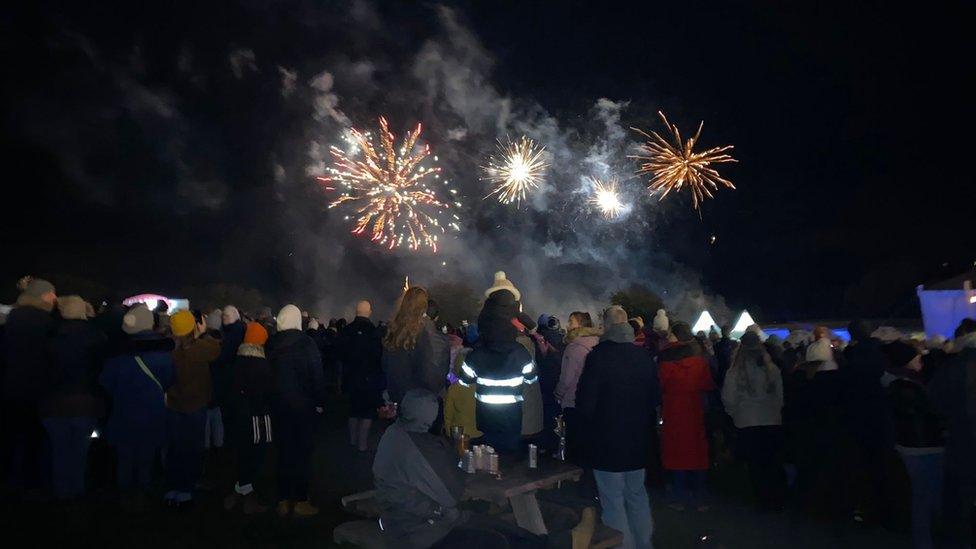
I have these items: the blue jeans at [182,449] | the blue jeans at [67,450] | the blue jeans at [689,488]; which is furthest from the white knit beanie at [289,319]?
the blue jeans at [689,488]

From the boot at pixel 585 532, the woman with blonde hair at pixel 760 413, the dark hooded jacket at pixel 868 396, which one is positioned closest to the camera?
the boot at pixel 585 532

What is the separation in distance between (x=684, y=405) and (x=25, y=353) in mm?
7012

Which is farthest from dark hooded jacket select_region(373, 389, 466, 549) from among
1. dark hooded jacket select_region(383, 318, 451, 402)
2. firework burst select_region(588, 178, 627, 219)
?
firework burst select_region(588, 178, 627, 219)

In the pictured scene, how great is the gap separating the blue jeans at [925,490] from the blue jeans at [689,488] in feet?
7.94

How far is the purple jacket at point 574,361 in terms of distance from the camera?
8438 millimetres

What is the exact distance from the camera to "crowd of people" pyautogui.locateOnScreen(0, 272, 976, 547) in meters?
6.08

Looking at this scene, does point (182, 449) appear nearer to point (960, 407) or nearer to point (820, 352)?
→ point (820, 352)

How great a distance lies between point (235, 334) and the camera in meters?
9.42

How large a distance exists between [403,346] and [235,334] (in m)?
2.93

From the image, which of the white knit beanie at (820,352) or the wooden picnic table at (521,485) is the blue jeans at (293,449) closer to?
the wooden picnic table at (521,485)

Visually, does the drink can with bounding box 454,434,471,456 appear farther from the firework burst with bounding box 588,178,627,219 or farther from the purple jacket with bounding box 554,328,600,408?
the firework burst with bounding box 588,178,627,219

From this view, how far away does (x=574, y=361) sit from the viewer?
27.8 feet

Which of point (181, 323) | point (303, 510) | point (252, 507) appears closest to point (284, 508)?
point (303, 510)

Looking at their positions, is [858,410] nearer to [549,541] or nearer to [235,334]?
[549,541]
